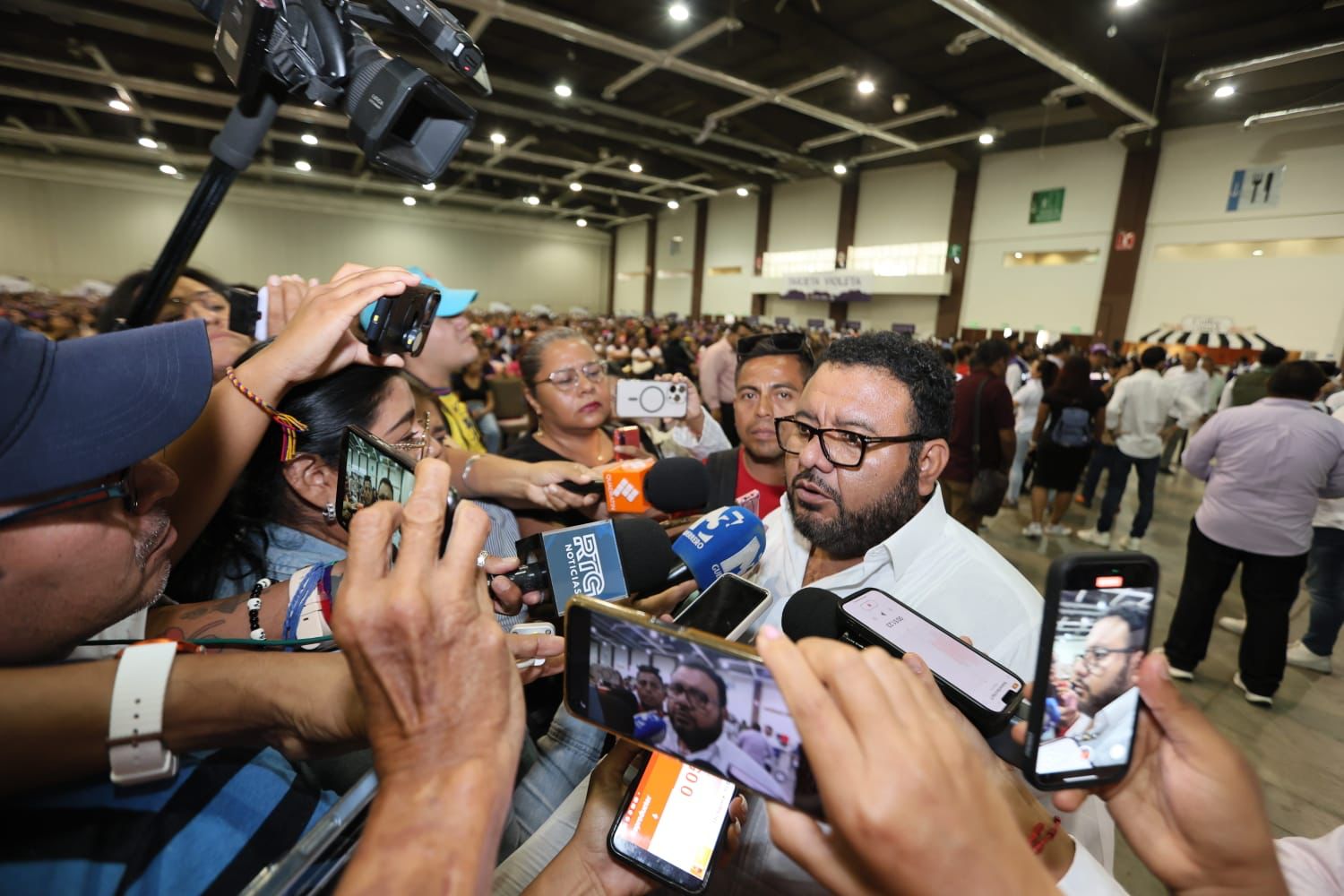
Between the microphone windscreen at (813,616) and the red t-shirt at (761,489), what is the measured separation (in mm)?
1169

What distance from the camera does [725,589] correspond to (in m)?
1.08

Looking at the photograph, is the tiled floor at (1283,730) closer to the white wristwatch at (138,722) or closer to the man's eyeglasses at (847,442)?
the man's eyeglasses at (847,442)

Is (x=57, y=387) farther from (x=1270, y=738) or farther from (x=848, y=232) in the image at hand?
(x=848, y=232)

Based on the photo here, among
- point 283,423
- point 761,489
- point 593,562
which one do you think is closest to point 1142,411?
point 761,489

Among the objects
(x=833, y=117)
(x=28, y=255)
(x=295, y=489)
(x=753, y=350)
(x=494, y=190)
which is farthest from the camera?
(x=494, y=190)

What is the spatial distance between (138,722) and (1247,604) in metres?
4.57

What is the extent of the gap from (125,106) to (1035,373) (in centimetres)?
1772

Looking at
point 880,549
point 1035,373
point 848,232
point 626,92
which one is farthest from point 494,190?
point 880,549

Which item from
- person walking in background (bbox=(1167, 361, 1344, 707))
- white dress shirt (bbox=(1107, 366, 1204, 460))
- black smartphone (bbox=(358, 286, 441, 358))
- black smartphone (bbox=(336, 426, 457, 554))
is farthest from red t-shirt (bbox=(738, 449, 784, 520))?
white dress shirt (bbox=(1107, 366, 1204, 460))

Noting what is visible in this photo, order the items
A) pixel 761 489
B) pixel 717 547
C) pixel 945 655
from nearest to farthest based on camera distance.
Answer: pixel 945 655
pixel 717 547
pixel 761 489

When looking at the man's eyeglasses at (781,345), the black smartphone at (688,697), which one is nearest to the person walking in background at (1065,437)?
the man's eyeglasses at (781,345)

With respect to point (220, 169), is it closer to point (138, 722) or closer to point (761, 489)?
point (138, 722)

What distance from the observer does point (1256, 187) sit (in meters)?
10.4

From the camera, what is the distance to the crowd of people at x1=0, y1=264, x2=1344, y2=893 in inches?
21.0
